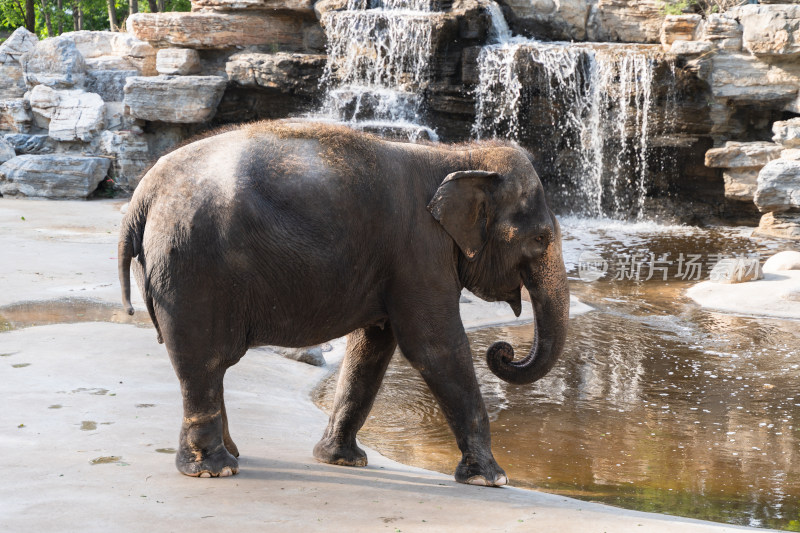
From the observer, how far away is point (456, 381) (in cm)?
457

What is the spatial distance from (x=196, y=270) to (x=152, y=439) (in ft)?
4.08

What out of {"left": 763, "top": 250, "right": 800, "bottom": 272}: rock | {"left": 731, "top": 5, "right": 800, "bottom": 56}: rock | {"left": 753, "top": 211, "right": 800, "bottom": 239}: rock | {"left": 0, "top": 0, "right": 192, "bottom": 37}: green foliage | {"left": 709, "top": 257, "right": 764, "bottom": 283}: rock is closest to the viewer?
{"left": 709, "top": 257, "right": 764, "bottom": 283}: rock

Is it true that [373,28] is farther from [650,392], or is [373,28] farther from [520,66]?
[650,392]

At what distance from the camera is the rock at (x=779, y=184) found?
50.5ft

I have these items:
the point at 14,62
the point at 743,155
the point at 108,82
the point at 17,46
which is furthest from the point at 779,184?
the point at 14,62

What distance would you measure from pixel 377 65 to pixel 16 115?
758cm

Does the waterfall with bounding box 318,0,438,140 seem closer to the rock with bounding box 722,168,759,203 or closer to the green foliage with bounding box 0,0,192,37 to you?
the rock with bounding box 722,168,759,203

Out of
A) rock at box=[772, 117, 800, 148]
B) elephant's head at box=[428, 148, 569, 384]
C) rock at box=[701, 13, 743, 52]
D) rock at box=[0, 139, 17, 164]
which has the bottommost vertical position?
rock at box=[0, 139, 17, 164]

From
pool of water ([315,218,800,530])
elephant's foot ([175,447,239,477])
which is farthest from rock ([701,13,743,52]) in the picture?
elephant's foot ([175,447,239,477])

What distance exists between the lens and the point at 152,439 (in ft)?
16.2

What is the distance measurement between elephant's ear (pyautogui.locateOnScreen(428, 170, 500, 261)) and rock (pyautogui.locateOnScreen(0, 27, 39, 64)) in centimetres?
1776

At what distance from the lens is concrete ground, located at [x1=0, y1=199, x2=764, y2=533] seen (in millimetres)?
3756

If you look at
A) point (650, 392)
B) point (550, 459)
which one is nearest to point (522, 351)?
point (650, 392)

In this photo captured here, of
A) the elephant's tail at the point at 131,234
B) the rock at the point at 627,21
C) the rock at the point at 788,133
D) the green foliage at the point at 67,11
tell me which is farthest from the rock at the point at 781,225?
the green foliage at the point at 67,11
